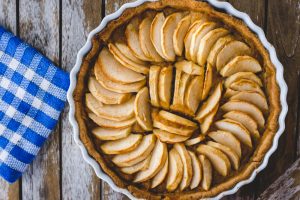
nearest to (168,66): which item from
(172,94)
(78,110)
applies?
(172,94)

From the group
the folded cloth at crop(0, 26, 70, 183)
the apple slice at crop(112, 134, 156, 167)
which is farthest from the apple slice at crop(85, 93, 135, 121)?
the folded cloth at crop(0, 26, 70, 183)

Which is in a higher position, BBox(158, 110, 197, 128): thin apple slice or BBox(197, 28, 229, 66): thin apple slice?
BBox(197, 28, 229, 66): thin apple slice

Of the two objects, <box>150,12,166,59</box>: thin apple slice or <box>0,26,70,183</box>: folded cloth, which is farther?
<box>0,26,70,183</box>: folded cloth

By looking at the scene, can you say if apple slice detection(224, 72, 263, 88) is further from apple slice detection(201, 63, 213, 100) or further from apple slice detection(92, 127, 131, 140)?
apple slice detection(92, 127, 131, 140)

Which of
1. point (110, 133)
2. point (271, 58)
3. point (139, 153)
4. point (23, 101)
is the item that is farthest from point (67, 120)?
point (271, 58)

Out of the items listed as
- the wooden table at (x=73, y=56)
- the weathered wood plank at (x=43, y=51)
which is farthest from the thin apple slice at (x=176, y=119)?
the weathered wood plank at (x=43, y=51)

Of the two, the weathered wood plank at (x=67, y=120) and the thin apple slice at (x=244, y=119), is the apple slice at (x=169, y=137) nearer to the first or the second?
the thin apple slice at (x=244, y=119)
